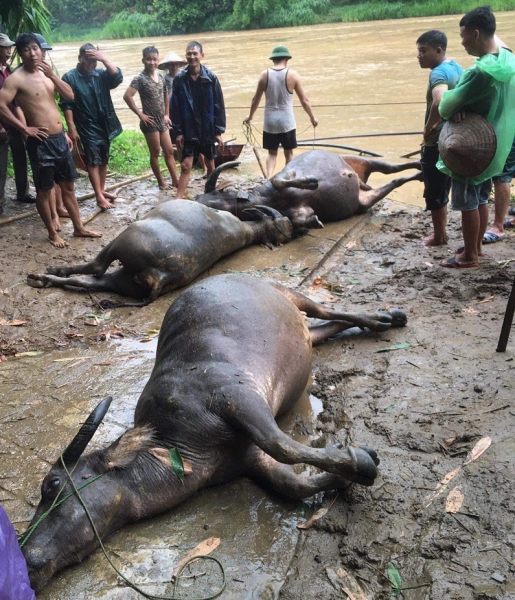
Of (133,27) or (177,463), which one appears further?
(133,27)

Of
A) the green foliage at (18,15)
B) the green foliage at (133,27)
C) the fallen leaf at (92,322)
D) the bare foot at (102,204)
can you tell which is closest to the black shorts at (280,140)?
the bare foot at (102,204)

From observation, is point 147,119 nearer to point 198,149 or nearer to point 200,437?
point 198,149

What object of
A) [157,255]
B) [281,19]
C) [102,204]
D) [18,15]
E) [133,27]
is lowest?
[102,204]

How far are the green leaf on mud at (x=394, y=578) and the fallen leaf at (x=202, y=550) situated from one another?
32.5 inches

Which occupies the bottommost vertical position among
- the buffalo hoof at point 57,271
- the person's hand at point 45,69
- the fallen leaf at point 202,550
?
the fallen leaf at point 202,550

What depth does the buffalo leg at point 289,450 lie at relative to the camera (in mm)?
2922

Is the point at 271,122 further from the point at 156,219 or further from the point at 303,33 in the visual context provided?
the point at 303,33

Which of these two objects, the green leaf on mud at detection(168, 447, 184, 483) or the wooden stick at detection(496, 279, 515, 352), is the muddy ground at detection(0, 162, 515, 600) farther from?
the green leaf on mud at detection(168, 447, 184, 483)

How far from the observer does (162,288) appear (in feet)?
19.0

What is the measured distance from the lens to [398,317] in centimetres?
462

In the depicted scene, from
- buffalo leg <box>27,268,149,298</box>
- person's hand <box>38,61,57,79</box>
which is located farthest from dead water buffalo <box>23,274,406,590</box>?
person's hand <box>38,61,57,79</box>

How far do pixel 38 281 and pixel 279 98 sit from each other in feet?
15.3

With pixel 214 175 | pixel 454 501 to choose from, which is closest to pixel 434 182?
pixel 214 175

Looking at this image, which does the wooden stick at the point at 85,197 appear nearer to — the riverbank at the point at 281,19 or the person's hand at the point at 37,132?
the person's hand at the point at 37,132
